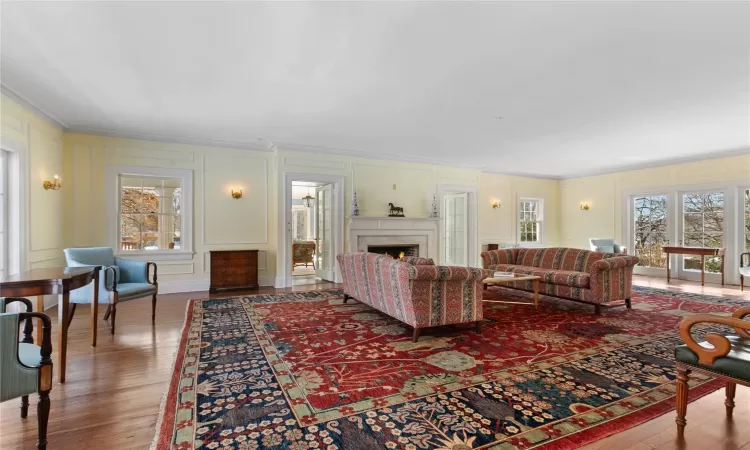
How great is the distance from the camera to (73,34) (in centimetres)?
283

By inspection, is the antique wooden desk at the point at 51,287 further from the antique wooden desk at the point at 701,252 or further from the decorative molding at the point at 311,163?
the antique wooden desk at the point at 701,252

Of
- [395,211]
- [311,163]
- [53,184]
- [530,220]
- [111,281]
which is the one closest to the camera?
[111,281]

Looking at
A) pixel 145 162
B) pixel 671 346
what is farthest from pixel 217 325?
pixel 671 346

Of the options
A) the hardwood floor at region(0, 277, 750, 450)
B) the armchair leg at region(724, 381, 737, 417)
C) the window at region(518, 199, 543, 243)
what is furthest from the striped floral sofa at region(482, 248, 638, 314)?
the window at region(518, 199, 543, 243)

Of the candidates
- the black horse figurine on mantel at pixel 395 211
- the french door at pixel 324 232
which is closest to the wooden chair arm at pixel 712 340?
the french door at pixel 324 232

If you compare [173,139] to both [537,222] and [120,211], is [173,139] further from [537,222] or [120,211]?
[537,222]

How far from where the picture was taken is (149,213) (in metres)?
6.08

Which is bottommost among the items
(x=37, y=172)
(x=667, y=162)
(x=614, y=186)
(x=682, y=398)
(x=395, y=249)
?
(x=682, y=398)

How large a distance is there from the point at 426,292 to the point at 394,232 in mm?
4195

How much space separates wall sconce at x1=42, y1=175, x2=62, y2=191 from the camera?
4.80 meters

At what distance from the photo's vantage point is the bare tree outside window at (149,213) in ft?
19.5

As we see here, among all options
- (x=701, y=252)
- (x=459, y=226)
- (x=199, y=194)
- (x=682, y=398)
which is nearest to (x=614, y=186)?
(x=701, y=252)

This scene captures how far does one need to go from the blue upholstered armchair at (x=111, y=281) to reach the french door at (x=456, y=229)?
654 centimetres

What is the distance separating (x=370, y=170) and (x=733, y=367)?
248 inches
